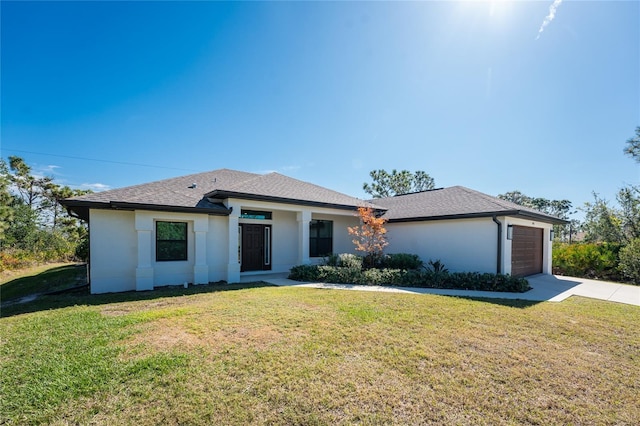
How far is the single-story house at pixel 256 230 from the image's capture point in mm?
9078

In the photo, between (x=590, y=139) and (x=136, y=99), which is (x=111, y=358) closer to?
(x=136, y=99)

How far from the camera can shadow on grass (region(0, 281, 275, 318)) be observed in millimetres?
6930

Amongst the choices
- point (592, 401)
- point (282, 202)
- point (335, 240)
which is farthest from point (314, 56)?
point (592, 401)

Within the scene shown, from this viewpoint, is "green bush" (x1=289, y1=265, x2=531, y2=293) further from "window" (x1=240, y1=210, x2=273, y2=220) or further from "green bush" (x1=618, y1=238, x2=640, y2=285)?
"green bush" (x1=618, y1=238, x2=640, y2=285)

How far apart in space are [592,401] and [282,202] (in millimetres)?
10189

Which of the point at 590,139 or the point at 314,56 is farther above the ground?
the point at 314,56

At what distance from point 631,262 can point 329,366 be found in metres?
15.9

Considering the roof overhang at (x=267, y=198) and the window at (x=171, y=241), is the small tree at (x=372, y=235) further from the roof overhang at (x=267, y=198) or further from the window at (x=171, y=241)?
the window at (x=171, y=241)

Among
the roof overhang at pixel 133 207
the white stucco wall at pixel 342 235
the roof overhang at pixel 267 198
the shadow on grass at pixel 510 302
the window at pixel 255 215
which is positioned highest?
the roof overhang at pixel 267 198

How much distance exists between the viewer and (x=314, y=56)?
11.6 metres

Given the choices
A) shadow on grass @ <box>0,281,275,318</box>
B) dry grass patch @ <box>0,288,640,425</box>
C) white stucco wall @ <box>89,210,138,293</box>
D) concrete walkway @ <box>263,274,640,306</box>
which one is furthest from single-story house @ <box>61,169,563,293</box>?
dry grass patch @ <box>0,288,640,425</box>

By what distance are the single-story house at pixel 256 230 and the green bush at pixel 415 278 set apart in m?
1.41

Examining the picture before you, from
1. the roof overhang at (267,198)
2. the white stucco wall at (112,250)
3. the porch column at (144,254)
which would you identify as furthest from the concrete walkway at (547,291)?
the white stucco wall at (112,250)

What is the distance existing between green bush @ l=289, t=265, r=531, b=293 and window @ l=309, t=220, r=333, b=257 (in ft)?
12.3
